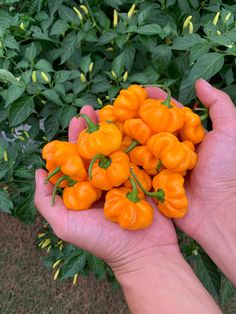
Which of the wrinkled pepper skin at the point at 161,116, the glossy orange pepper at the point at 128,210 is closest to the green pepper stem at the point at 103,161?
the glossy orange pepper at the point at 128,210

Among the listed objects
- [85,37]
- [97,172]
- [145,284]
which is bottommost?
[145,284]

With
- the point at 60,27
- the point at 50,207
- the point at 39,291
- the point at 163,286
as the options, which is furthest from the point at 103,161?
the point at 39,291

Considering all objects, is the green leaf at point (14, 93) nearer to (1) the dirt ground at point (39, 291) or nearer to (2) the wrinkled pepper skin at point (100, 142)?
(2) the wrinkled pepper skin at point (100, 142)

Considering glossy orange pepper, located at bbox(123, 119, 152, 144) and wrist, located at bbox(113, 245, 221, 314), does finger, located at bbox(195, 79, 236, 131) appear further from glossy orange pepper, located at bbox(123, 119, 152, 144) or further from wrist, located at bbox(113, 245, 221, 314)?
wrist, located at bbox(113, 245, 221, 314)

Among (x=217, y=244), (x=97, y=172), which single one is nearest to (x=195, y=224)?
(x=217, y=244)

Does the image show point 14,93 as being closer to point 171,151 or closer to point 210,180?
point 171,151

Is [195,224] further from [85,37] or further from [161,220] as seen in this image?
[85,37]
